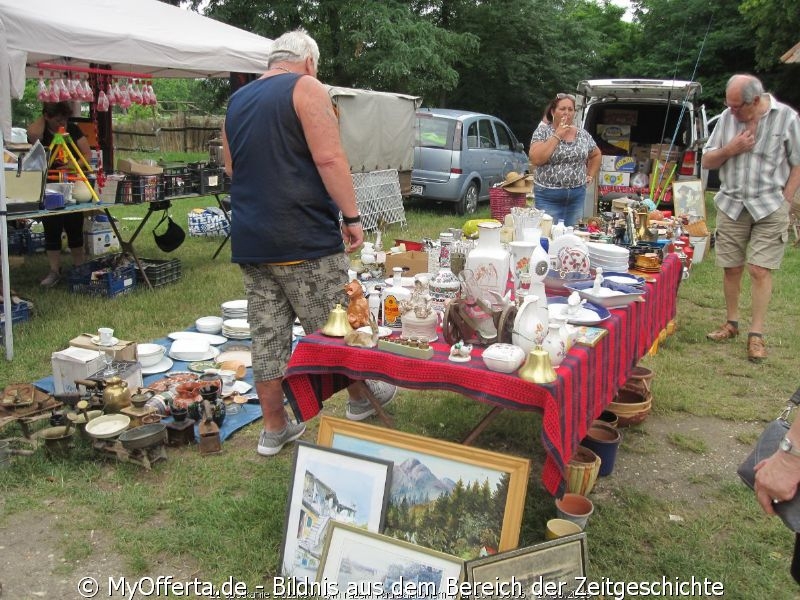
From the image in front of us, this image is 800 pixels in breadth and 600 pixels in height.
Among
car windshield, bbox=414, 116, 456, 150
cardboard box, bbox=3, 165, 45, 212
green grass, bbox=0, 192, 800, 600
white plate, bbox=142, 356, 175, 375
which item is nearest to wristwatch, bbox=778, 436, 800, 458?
green grass, bbox=0, 192, 800, 600

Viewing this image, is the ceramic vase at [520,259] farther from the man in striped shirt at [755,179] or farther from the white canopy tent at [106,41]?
the white canopy tent at [106,41]

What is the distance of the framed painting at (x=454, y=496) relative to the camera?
2.23m

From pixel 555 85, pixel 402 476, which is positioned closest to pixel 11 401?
pixel 402 476

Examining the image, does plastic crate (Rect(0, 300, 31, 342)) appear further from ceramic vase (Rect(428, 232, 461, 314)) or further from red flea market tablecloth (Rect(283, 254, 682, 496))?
ceramic vase (Rect(428, 232, 461, 314))

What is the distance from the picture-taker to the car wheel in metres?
10.8

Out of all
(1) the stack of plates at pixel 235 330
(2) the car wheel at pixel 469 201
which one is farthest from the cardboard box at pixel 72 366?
(2) the car wheel at pixel 469 201

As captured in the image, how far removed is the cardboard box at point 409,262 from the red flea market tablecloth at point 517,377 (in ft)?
4.97

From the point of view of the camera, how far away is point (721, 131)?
4.65m

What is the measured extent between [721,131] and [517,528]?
359 cm

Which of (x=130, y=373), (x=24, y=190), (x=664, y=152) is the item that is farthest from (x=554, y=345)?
(x=664, y=152)

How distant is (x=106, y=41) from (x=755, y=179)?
4.88 m

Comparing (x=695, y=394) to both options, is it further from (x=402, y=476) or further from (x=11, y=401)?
(x=11, y=401)

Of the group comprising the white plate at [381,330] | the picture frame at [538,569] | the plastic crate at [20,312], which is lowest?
Answer: the plastic crate at [20,312]

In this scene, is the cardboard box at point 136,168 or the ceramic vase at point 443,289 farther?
the cardboard box at point 136,168
